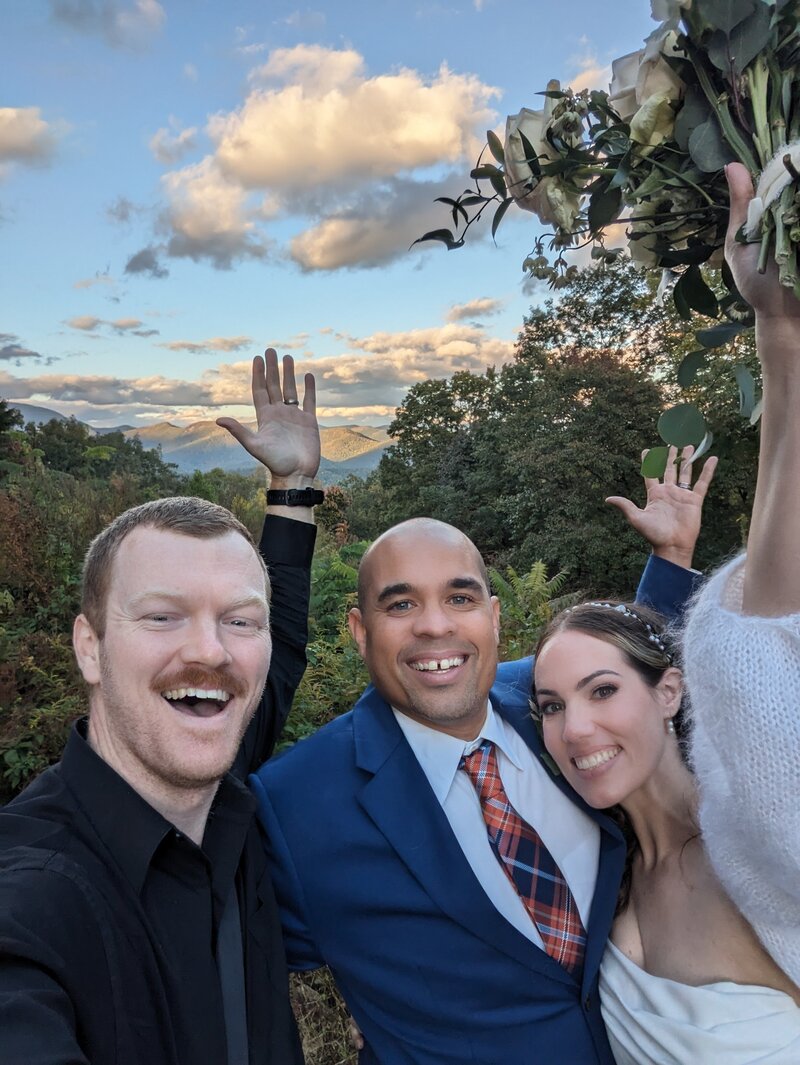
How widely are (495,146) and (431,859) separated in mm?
1790

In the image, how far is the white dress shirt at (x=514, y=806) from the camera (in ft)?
6.96

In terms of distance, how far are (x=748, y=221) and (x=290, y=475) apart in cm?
205

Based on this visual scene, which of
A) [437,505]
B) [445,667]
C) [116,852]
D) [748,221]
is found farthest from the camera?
[437,505]

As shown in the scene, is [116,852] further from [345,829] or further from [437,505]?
[437,505]

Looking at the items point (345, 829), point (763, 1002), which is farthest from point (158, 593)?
point (763, 1002)

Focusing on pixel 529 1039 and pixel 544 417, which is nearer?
pixel 529 1039

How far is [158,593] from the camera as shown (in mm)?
1816

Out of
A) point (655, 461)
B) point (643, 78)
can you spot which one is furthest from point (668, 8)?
point (655, 461)

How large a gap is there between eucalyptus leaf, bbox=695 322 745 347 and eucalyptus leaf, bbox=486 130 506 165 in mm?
472

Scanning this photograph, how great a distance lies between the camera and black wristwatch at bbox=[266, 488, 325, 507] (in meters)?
2.76

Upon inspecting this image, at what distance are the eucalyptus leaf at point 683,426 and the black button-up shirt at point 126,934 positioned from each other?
1.32 m

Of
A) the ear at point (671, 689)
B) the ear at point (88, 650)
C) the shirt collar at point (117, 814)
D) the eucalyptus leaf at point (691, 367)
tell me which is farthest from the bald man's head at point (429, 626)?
the eucalyptus leaf at point (691, 367)

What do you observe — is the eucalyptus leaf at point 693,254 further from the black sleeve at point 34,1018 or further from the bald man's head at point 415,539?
the black sleeve at point 34,1018

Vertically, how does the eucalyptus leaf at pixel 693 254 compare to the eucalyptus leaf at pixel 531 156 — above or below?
below
